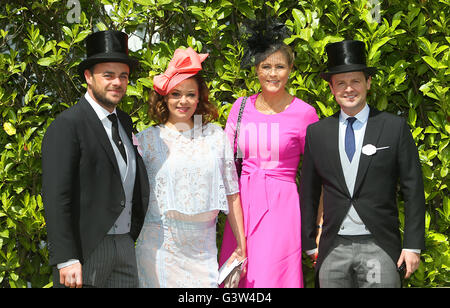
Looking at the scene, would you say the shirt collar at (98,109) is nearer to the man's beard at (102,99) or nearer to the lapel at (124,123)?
the man's beard at (102,99)

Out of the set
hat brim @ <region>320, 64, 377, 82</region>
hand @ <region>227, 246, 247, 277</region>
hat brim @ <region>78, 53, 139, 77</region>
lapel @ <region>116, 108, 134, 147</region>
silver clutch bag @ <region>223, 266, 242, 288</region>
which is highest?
hat brim @ <region>78, 53, 139, 77</region>

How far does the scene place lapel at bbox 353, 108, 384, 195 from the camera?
3.37 metres

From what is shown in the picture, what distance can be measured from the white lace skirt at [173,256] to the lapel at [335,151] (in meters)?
0.91

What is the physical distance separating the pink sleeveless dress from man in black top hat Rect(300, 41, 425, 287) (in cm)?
26

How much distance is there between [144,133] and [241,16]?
1457mm

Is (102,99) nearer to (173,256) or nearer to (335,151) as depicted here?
(173,256)

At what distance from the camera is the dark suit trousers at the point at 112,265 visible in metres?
3.14

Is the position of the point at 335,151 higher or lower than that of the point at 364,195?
higher

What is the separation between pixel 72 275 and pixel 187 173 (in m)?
0.91

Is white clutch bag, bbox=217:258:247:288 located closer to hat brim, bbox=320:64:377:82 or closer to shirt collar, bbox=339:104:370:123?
shirt collar, bbox=339:104:370:123

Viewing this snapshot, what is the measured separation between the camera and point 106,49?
3428mm

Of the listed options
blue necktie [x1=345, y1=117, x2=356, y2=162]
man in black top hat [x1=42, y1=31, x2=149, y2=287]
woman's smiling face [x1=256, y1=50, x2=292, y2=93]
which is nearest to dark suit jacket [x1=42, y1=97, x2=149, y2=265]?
man in black top hat [x1=42, y1=31, x2=149, y2=287]

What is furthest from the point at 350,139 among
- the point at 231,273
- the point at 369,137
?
the point at 231,273

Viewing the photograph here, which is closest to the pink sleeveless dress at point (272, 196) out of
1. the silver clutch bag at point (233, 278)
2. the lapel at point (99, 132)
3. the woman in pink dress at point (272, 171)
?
the woman in pink dress at point (272, 171)
